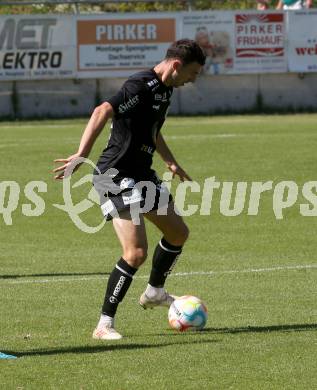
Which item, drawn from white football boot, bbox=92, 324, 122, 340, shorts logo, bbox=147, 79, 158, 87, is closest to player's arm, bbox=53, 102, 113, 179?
shorts logo, bbox=147, 79, 158, 87

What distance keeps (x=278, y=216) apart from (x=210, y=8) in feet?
61.4

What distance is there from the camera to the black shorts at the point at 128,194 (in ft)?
29.4

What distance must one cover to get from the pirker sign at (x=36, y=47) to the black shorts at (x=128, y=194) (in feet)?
72.7

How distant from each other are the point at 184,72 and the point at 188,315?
183 cm

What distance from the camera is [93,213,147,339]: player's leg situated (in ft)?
29.3

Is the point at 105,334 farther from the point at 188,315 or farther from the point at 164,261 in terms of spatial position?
the point at 164,261

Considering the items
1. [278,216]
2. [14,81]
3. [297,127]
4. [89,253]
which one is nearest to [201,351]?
[89,253]

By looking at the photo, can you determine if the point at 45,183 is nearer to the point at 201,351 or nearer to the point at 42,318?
the point at 42,318

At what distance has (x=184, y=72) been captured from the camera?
29.1 ft

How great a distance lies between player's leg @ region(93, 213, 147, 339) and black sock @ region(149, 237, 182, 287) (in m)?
0.60

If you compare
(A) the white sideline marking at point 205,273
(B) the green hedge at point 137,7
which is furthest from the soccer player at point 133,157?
(B) the green hedge at point 137,7

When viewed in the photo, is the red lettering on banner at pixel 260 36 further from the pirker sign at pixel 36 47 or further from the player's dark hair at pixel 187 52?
the player's dark hair at pixel 187 52

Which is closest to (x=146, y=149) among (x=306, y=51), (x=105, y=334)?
(x=105, y=334)

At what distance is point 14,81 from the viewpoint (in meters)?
31.2
